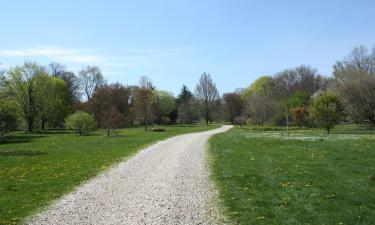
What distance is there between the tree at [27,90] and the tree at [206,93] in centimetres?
4194

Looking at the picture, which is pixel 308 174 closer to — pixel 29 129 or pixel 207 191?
pixel 207 191

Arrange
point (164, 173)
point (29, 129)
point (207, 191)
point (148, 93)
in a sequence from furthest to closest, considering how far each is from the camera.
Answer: point (148, 93)
point (29, 129)
point (164, 173)
point (207, 191)

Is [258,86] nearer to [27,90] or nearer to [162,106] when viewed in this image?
[162,106]

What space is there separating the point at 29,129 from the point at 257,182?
196 ft

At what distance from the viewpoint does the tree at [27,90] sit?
225 ft

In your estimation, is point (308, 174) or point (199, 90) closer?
point (308, 174)

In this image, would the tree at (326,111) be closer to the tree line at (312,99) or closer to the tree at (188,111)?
the tree line at (312,99)

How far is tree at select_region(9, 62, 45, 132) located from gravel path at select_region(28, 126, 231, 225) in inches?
2156

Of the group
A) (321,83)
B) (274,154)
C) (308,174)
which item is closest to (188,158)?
(274,154)

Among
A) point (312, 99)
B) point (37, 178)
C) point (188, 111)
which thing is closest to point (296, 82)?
point (188, 111)

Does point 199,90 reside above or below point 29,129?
above

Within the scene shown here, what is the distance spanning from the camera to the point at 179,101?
11544cm

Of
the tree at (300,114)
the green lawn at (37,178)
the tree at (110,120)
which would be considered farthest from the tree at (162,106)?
the green lawn at (37,178)

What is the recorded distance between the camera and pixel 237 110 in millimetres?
105062
